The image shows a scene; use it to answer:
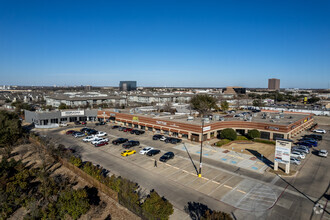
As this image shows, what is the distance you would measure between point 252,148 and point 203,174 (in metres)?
18.1

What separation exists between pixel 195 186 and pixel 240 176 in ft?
24.4

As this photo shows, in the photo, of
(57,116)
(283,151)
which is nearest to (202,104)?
(283,151)

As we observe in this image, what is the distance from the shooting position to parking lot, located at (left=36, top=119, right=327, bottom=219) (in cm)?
2291

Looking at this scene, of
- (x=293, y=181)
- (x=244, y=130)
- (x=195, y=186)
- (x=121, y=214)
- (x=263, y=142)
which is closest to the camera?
(x=121, y=214)

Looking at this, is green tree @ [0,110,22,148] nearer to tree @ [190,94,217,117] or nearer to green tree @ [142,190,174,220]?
green tree @ [142,190,174,220]

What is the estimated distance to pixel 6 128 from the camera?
41750 millimetres

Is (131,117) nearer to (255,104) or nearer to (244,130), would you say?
(244,130)

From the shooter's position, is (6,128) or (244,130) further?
(244,130)

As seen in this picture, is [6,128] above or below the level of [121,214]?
above

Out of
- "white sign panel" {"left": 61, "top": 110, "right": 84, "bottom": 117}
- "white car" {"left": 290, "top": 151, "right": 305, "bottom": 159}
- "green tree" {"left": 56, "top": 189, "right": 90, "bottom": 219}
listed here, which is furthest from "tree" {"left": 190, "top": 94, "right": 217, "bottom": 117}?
"green tree" {"left": 56, "top": 189, "right": 90, "bottom": 219}

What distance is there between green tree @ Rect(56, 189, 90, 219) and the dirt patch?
2987 centimetres

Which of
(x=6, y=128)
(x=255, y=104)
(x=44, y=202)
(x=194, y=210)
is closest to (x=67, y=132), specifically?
(x=6, y=128)

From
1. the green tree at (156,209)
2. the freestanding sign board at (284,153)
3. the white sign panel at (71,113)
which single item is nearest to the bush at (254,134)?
the freestanding sign board at (284,153)

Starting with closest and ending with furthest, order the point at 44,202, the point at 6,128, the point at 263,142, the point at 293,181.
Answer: the point at 44,202
the point at 293,181
the point at 6,128
the point at 263,142
